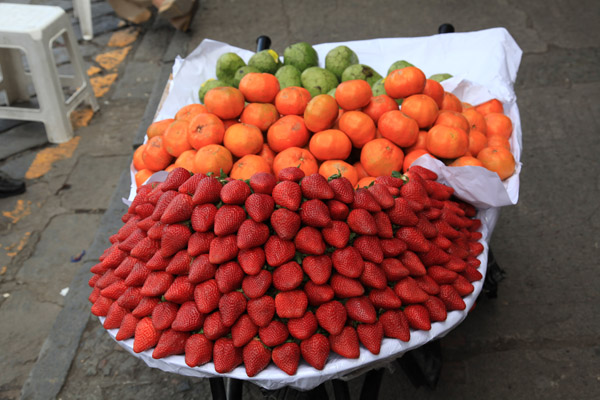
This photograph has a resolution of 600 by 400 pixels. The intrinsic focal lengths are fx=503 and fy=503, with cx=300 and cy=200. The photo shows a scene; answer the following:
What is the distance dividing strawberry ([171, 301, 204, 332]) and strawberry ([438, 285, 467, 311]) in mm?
743

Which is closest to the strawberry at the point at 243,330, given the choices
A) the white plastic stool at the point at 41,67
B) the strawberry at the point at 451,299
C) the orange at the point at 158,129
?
the strawberry at the point at 451,299

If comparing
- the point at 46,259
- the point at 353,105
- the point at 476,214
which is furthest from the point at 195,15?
the point at 476,214

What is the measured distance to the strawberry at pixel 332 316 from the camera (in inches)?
55.5

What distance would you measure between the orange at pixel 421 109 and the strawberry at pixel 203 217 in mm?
958

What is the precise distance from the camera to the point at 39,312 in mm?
2883

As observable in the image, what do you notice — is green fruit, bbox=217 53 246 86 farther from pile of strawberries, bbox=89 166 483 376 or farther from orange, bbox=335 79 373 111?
pile of strawberries, bbox=89 166 483 376

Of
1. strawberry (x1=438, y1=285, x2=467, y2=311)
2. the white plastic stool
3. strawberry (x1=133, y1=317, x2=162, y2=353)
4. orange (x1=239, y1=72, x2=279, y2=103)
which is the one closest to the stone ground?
the white plastic stool

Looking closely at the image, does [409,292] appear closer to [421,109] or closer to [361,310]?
[361,310]

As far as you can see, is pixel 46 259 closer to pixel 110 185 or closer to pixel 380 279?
pixel 110 185

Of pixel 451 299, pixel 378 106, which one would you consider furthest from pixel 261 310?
pixel 378 106

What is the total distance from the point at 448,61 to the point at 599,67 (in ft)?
7.88

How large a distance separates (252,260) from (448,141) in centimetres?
96

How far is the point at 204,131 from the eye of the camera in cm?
Answer: 200

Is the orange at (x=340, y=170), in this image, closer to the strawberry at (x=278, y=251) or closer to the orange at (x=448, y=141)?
the orange at (x=448, y=141)
